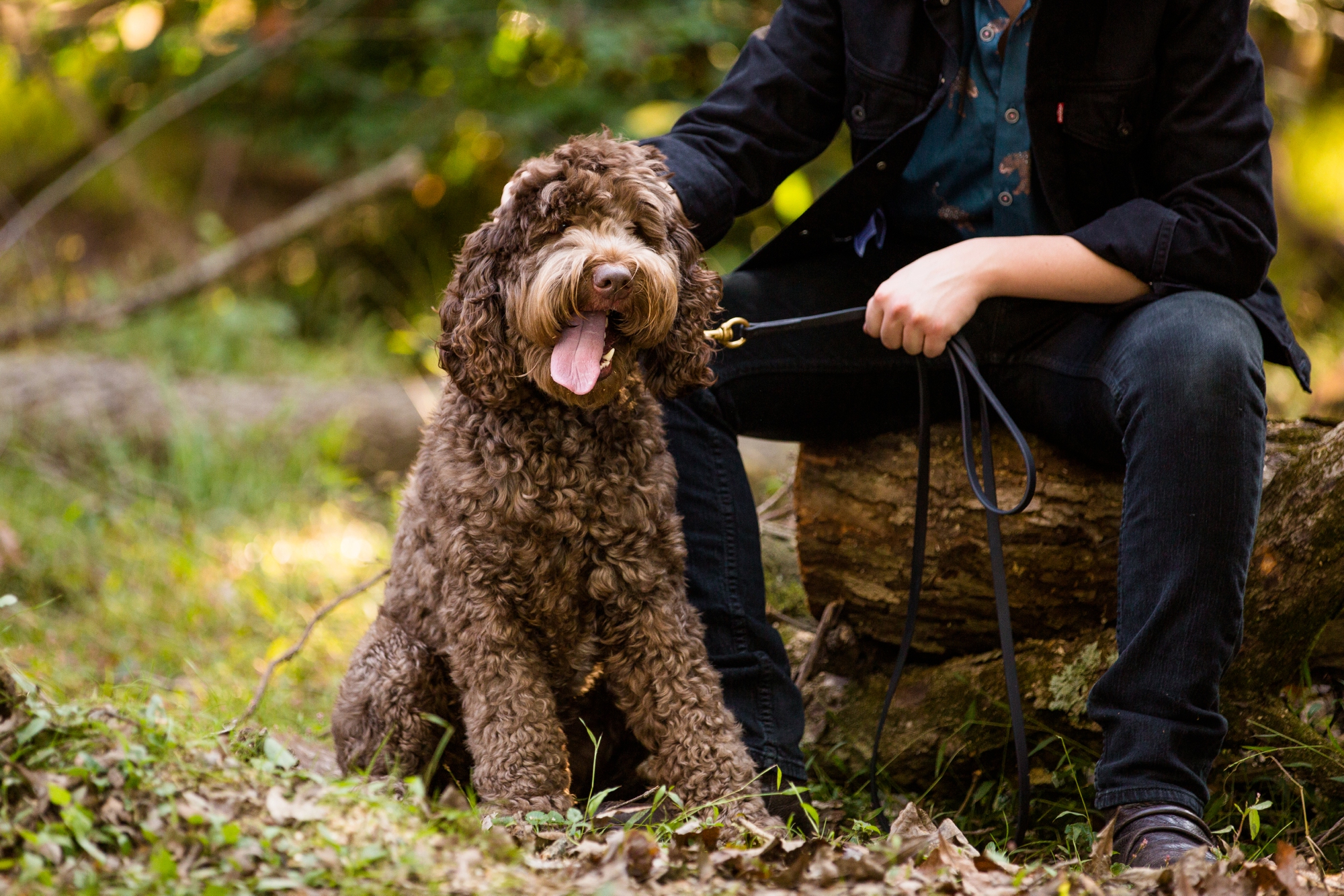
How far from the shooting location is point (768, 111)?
3139 mm

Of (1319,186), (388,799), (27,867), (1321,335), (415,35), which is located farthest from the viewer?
(1319,186)

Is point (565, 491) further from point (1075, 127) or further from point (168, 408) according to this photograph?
point (168, 408)

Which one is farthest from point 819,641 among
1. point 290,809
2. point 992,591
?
point 290,809

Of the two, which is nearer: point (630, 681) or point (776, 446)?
point (630, 681)

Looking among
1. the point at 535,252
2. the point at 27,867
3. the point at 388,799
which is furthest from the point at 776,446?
the point at 27,867

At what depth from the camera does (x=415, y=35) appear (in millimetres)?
7137

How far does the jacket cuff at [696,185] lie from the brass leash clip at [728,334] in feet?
0.74

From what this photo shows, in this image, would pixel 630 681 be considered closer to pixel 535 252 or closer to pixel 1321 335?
pixel 535 252

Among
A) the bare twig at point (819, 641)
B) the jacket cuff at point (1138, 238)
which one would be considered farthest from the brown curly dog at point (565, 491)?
the jacket cuff at point (1138, 238)

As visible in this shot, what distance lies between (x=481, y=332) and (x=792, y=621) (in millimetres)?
1715

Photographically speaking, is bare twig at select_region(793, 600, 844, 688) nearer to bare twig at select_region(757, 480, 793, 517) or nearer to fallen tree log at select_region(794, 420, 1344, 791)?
fallen tree log at select_region(794, 420, 1344, 791)

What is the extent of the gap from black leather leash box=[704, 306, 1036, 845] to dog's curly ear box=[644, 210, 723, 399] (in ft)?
0.20

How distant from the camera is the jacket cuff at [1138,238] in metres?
2.67

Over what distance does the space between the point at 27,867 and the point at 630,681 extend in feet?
4.39
